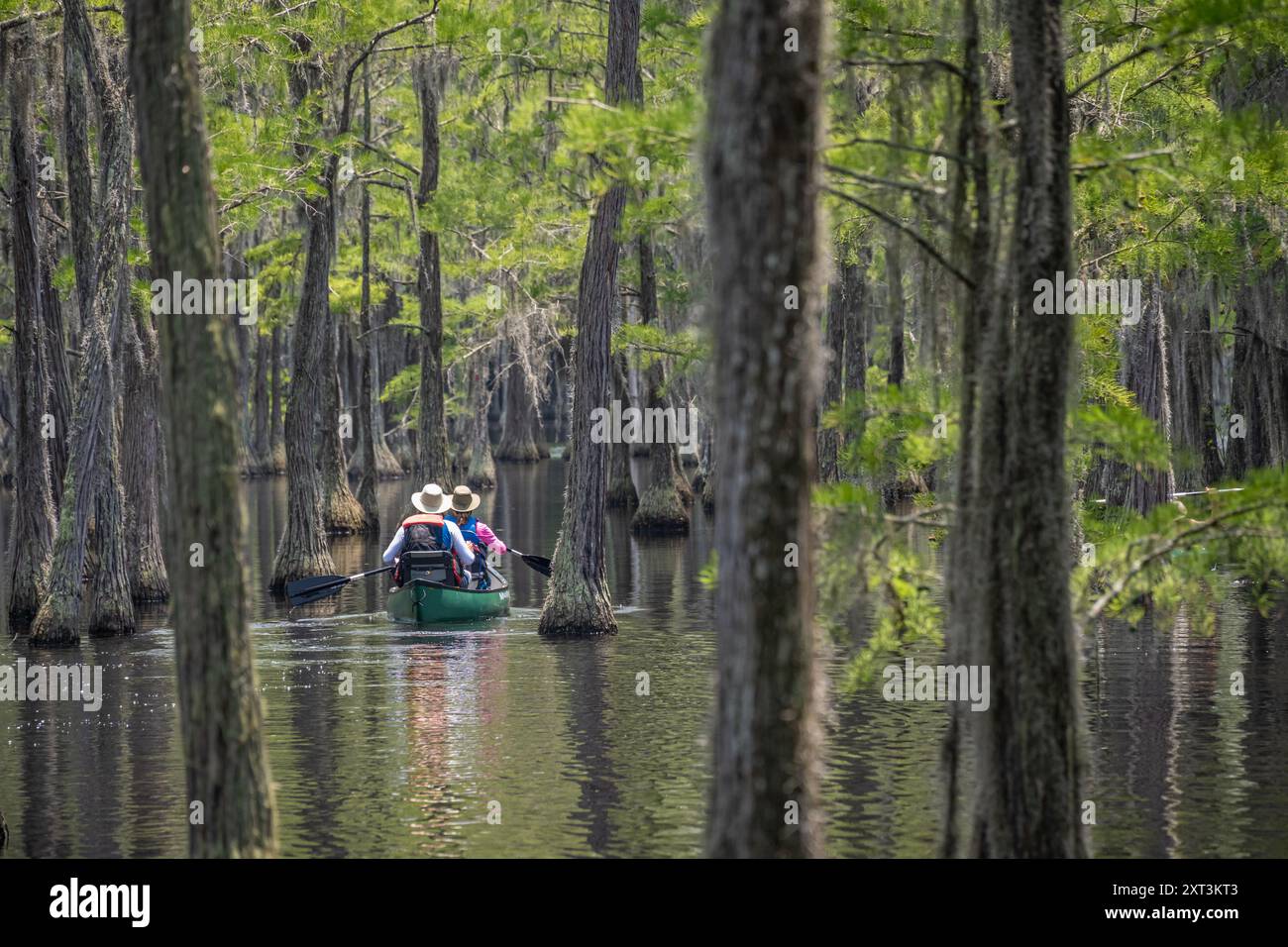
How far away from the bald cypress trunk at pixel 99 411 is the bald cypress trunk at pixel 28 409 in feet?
6.46

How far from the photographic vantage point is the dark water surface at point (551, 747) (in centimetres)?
1159

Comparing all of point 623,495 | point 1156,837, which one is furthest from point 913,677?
point 623,495

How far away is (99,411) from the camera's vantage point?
1991 centimetres

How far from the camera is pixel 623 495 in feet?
133

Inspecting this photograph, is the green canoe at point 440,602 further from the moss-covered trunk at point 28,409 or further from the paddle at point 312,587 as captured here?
the moss-covered trunk at point 28,409

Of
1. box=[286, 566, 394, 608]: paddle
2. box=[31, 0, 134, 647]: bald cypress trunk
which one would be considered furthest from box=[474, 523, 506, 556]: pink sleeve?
box=[31, 0, 134, 647]: bald cypress trunk

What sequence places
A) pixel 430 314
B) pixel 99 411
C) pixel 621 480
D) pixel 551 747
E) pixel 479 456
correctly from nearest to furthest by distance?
pixel 551 747 → pixel 99 411 → pixel 430 314 → pixel 621 480 → pixel 479 456

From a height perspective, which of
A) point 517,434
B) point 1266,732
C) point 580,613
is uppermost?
point 517,434

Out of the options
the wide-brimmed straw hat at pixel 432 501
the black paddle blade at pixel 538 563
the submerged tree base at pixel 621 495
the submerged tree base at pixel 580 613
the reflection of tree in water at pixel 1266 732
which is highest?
the submerged tree base at pixel 621 495

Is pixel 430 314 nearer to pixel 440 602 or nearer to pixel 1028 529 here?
pixel 440 602

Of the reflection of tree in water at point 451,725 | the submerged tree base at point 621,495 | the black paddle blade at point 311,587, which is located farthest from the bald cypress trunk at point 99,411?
the submerged tree base at point 621,495

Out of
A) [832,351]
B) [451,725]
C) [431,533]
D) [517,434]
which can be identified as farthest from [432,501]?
[517,434]

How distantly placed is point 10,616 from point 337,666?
587 cm

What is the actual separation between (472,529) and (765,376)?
1765cm
